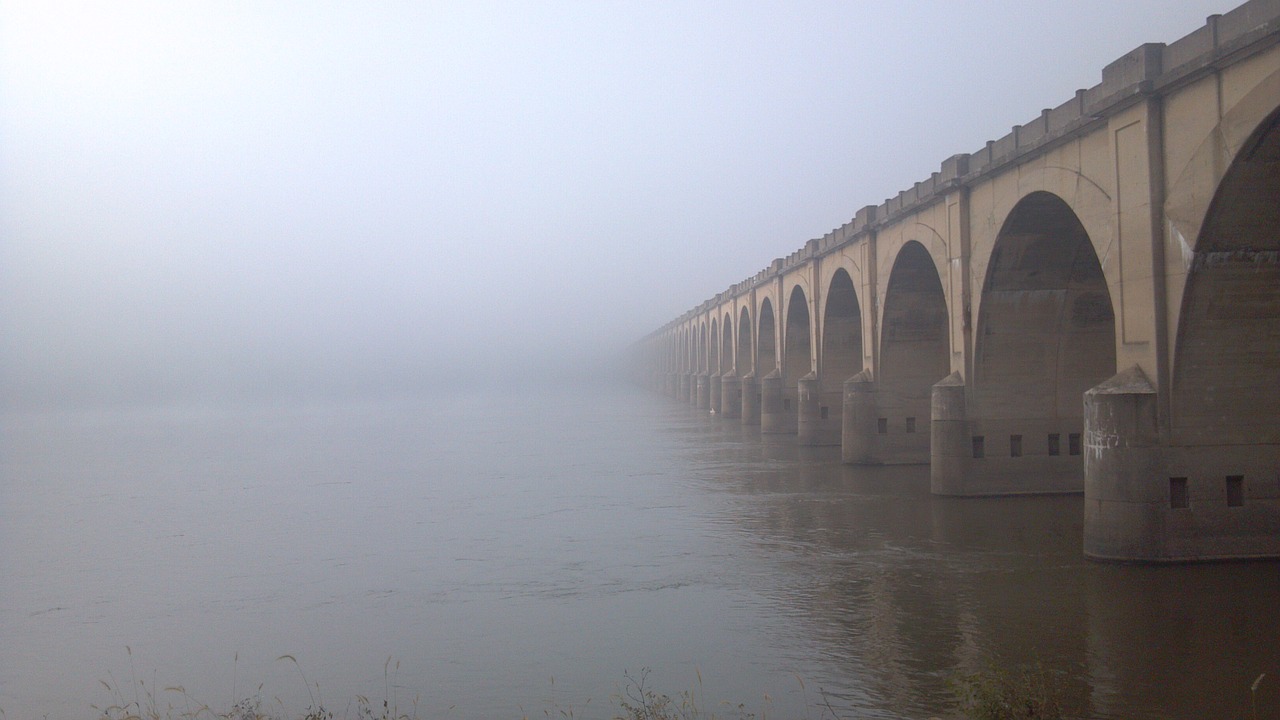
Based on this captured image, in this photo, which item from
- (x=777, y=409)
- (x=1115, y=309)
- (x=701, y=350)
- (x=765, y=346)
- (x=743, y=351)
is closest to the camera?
(x=1115, y=309)

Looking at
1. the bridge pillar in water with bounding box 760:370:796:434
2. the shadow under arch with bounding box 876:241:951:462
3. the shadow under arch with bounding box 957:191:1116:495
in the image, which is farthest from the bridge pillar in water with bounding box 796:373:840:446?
the shadow under arch with bounding box 957:191:1116:495

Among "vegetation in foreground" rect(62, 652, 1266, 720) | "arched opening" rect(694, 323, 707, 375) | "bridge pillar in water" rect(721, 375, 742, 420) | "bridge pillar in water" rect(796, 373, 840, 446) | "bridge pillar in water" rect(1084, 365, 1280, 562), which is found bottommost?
"vegetation in foreground" rect(62, 652, 1266, 720)

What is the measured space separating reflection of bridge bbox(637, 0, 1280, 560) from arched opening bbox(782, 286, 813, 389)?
1322cm

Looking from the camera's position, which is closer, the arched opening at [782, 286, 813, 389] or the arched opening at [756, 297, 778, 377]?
the arched opening at [782, 286, 813, 389]

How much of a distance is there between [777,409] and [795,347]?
2.93m

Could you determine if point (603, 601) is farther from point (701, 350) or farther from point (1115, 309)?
point (701, 350)

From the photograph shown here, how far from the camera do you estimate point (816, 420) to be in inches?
1511

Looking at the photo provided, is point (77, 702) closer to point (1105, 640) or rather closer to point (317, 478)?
point (1105, 640)

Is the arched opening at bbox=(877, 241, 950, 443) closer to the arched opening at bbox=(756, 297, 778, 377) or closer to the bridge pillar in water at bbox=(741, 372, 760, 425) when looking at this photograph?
the arched opening at bbox=(756, 297, 778, 377)

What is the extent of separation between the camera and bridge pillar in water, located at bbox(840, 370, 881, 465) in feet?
100

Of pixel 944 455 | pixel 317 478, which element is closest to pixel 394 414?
pixel 317 478

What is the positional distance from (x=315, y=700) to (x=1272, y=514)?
14.2 m

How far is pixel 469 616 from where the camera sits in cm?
1490

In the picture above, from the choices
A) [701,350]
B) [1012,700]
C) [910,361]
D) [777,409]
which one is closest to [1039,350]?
[910,361]
